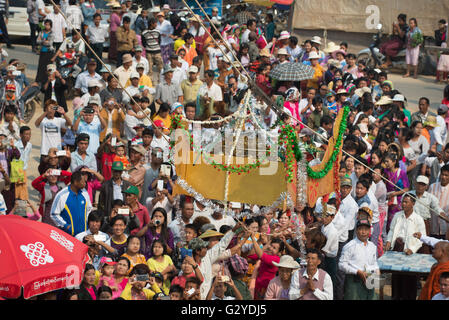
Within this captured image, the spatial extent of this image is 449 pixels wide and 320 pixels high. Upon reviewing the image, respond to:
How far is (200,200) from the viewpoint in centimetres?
1072

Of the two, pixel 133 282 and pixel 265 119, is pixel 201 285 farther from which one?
pixel 265 119

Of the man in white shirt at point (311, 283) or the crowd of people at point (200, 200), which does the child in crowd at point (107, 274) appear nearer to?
the crowd of people at point (200, 200)

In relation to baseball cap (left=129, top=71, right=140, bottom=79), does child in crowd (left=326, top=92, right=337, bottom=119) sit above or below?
below

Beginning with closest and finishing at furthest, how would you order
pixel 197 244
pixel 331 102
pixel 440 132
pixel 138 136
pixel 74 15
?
pixel 197 244 → pixel 138 136 → pixel 440 132 → pixel 331 102 → pixel 74 15

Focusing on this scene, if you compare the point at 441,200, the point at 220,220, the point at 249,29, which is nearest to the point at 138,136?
the point at 220,220

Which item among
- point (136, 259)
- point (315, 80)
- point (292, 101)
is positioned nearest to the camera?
point (136, 259)

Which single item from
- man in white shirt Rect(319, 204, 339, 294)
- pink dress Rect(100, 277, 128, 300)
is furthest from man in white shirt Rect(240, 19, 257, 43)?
pink dress Rect(100, 277, 128, 300)

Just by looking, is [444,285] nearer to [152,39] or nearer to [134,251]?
[134,251]

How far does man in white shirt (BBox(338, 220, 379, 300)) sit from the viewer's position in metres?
10.7

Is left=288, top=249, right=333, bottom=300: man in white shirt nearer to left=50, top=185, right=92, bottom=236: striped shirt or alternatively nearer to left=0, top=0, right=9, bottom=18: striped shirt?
left=50, top=185, right=92, bottom=236: striped shirt

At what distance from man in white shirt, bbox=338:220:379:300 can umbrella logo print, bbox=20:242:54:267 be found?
11.4 feet

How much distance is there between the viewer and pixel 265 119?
1581 centimetres

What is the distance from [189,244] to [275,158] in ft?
4.77

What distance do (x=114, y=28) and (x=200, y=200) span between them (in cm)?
985
